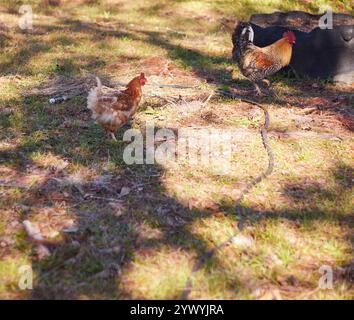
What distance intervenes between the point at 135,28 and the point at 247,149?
5864 millimetres

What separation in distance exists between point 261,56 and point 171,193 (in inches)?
137

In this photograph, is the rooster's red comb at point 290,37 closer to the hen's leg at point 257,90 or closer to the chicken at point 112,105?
the hen's leg at point 257,90

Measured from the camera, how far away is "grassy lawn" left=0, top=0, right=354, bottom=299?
3594 millimetres

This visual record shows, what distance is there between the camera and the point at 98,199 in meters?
4.54

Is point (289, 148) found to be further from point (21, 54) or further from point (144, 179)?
point (21, 54)

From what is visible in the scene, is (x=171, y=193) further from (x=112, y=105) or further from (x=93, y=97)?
(x=93, y=97)

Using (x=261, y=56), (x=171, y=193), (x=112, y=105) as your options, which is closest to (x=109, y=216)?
(x=171, y=193)

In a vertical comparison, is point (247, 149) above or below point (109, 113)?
→ below

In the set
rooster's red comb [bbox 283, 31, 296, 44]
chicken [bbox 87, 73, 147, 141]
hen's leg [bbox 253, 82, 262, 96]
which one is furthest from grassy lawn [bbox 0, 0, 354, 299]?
rooster's red comb [bbox 283, 31, 296, 44]

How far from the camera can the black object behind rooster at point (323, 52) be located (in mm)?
7543

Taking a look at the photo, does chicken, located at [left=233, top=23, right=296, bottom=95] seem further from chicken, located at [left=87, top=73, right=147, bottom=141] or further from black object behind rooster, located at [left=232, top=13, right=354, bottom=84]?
chicken, located at [left=87, top=73, right=147, bottom=141]

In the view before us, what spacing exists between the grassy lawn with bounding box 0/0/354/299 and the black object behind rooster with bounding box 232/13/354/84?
0.72 ft
